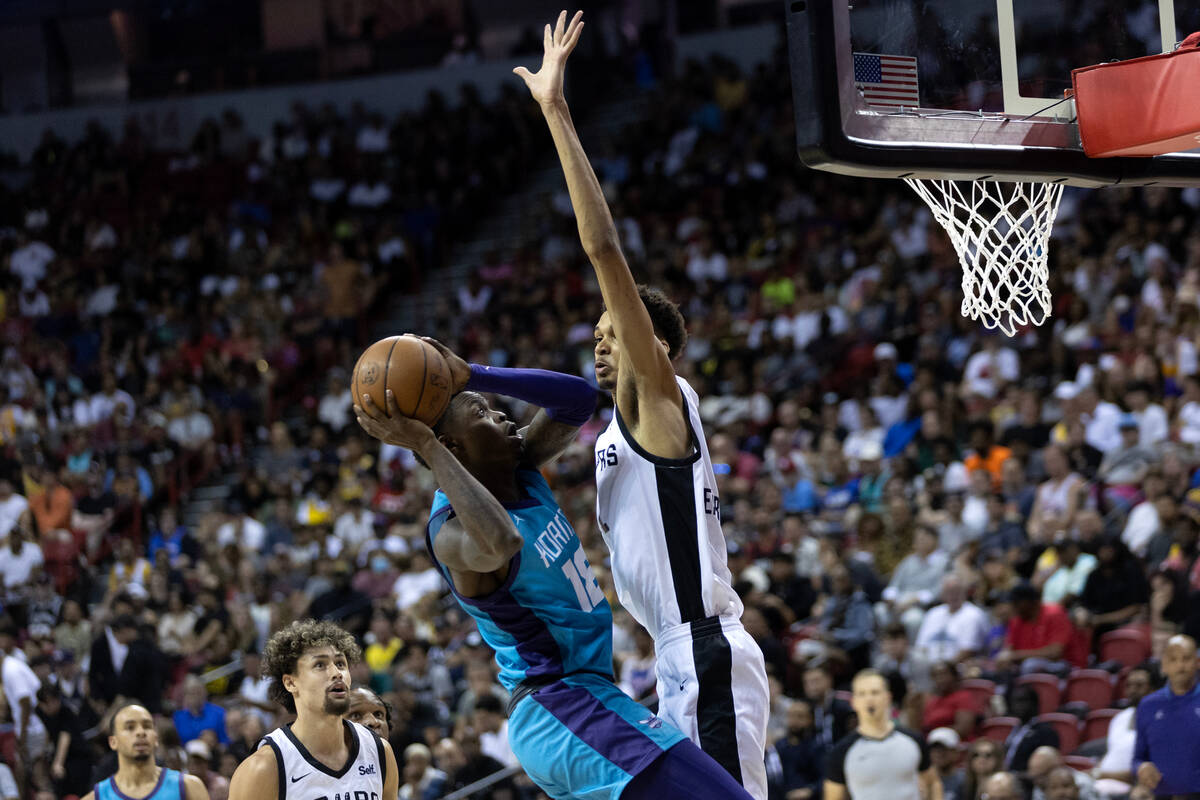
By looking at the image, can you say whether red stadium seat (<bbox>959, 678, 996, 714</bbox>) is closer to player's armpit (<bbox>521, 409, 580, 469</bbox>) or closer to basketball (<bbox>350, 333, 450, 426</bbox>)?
player's armpit (<bbox>521, 409, 580, 469</bbox>)

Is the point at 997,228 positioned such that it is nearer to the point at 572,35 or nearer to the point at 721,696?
the point at 572,35

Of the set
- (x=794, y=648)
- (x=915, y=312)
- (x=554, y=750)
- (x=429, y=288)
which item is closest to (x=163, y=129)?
(x=429, y=288)

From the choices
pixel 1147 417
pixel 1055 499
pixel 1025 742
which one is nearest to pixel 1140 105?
pixel 1025 742

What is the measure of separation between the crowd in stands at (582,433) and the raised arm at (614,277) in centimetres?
433

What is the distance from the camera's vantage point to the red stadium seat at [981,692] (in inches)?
323

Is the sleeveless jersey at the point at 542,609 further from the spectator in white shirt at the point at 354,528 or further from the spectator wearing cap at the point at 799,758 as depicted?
the spectator in white shirt at the point at 354,528

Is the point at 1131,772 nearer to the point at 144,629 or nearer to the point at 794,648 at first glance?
the point at 794,648

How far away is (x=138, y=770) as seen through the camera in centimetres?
646

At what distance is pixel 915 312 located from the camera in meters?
12.2

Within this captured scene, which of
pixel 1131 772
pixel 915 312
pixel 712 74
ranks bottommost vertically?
pixel 1131 772

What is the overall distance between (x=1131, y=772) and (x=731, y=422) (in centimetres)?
537

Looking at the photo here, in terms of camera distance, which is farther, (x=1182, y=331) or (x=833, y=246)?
(x=833, y=246)

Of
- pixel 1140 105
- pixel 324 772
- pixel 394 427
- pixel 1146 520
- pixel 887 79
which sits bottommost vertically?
pixel 1146 520

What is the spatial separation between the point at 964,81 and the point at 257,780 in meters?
3.13
